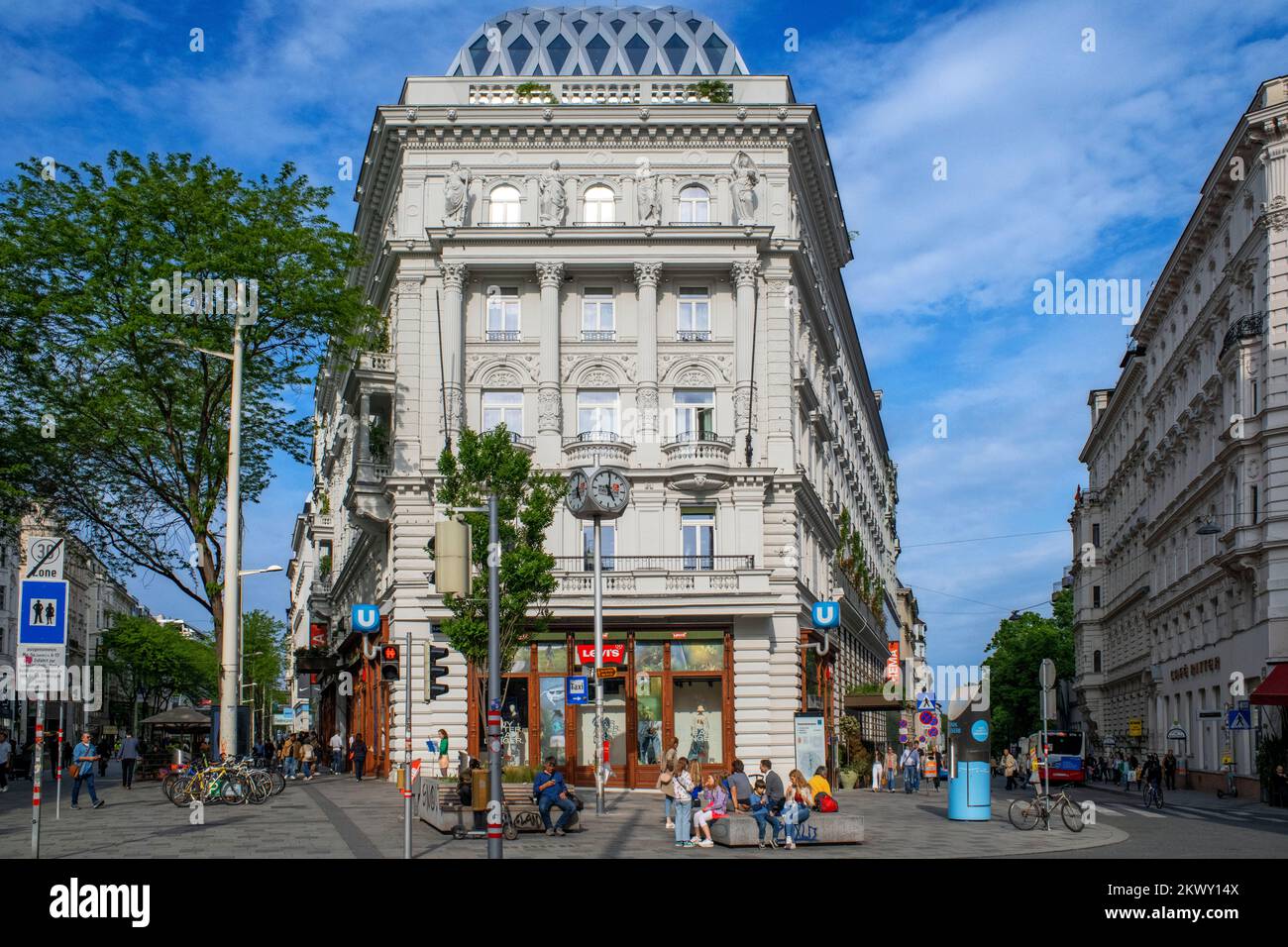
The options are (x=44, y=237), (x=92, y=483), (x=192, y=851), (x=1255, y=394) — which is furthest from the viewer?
(x=1255, y=394)

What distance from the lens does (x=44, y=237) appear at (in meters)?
39.2

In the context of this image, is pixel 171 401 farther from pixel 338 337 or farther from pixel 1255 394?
pixel 1255 394

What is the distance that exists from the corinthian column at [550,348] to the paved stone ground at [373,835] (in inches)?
495

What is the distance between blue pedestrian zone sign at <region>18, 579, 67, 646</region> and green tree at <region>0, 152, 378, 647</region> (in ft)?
66.6

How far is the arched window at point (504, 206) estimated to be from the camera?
1818 inches

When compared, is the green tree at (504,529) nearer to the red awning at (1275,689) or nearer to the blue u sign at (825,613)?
the blue u sign at (825,613)

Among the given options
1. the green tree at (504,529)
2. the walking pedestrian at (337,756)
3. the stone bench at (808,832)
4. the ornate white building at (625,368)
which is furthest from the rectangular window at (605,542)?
the stone bench at (808,832)

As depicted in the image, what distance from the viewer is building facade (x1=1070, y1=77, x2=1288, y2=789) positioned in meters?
47.8

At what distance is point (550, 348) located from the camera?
44906mm

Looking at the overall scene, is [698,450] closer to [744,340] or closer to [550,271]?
[744,340]

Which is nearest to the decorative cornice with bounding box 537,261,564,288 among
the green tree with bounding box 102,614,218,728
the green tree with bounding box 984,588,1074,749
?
the green tree with bounding box 984,588,1074,749

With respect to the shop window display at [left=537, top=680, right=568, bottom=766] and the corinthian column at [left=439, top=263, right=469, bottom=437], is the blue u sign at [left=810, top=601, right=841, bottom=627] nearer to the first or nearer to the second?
the shop window display at [left=537, top=680, right=568, bottom=766]
